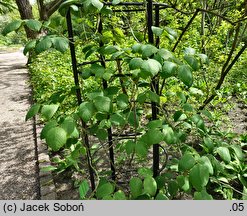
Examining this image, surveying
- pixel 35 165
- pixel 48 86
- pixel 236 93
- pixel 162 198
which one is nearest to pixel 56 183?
pixel 35 165

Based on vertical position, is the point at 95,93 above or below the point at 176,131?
above

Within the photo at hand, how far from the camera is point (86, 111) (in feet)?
4.25

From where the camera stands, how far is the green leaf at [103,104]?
4.26 feet

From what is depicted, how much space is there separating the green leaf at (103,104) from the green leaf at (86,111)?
3cm

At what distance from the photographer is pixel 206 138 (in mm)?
1662

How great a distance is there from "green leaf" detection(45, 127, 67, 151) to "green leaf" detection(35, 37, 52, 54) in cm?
36

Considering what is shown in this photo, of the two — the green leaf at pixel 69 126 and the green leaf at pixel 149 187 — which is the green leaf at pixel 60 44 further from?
the green leaf at pixel 149 187

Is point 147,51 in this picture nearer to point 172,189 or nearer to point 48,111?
point 48,111

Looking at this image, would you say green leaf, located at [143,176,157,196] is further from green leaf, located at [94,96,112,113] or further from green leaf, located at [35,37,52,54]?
green leaf, located at [35,37,52,54]

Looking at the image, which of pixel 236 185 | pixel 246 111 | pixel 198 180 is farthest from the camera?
pixel 246 111

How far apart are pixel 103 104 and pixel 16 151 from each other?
111 inches

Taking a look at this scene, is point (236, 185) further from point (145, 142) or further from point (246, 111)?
point (246, 111)

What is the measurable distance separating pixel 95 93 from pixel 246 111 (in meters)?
4.00

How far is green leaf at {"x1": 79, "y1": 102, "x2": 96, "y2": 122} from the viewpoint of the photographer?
1275 millimetres
